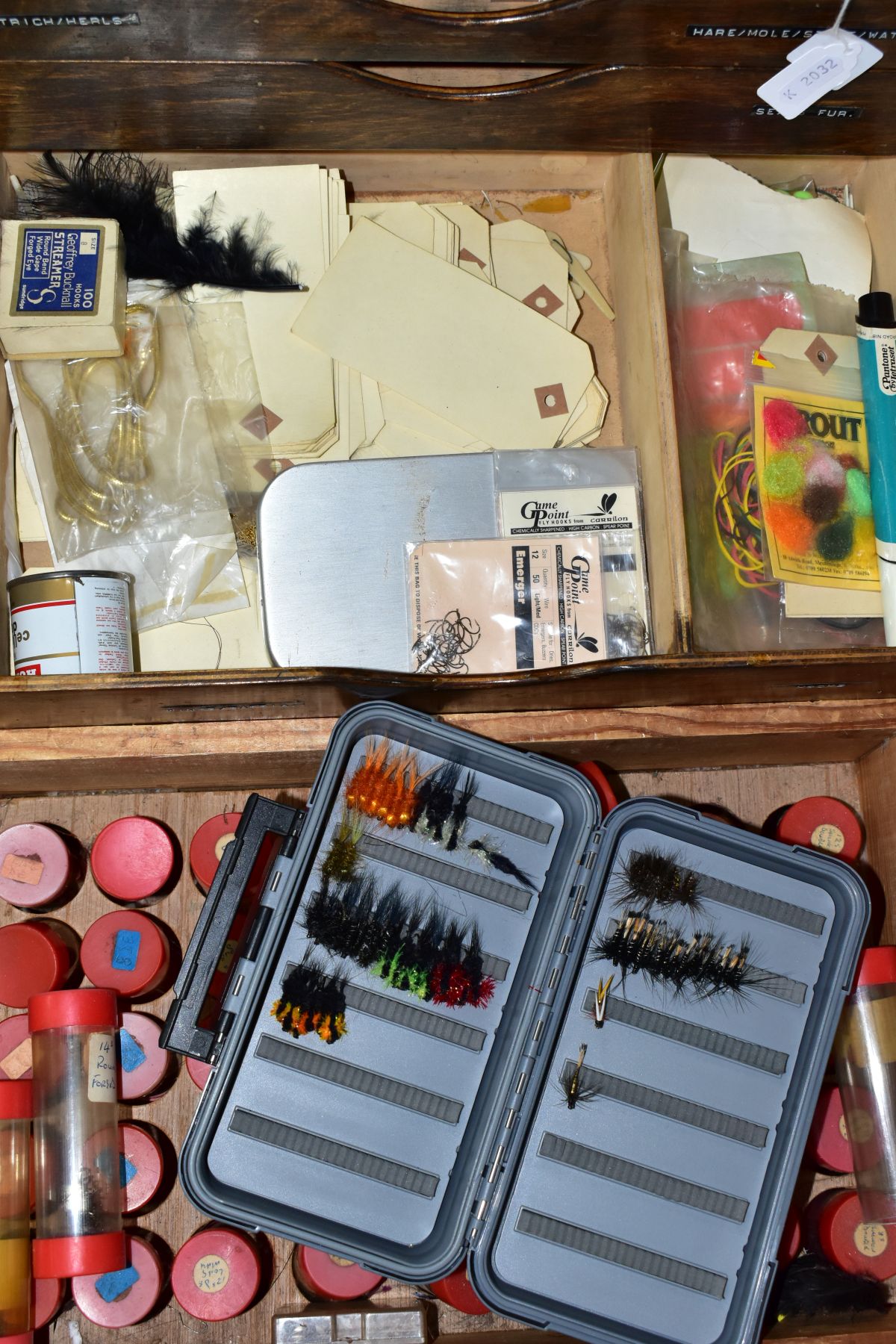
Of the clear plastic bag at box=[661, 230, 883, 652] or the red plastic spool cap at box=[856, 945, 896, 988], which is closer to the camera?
the red plastic spool cap at box=[856, 945, 896, 988]

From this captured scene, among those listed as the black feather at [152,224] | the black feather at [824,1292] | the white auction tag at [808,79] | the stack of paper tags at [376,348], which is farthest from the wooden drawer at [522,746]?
the white auction tag at [808,79]

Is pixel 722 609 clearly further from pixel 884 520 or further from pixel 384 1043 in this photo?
pixel 384 1043

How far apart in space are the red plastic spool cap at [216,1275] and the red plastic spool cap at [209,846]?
0.35 metres

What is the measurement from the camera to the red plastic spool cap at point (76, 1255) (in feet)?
3.13

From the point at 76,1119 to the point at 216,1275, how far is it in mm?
208

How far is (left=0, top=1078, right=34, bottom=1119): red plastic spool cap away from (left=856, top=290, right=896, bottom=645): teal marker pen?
1.01 meters

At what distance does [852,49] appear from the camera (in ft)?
3.47

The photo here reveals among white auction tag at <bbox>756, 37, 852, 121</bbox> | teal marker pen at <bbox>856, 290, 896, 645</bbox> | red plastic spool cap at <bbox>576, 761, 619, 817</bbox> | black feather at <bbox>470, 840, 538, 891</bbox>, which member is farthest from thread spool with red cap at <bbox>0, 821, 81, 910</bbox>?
white auction tag at <bbox>756, 37, 852, 121</bbox>

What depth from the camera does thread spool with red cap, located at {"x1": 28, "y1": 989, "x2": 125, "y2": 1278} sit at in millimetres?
987

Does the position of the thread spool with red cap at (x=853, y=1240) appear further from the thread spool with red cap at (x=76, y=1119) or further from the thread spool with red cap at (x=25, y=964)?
the thread spool with red cap at (x=25, y=964)

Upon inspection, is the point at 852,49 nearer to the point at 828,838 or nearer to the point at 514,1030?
the point at 828,838

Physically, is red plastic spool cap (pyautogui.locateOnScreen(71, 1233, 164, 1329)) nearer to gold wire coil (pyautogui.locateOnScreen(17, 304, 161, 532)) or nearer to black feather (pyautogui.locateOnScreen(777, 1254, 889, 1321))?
black feather (pyautogui.locateOnScreen(777, 1254, 889, 1321))

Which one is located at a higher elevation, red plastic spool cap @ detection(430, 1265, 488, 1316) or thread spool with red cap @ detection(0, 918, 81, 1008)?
thread spool with red cap @ detection(0, 918, 81, 1008)

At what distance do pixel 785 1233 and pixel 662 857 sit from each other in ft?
1.39
